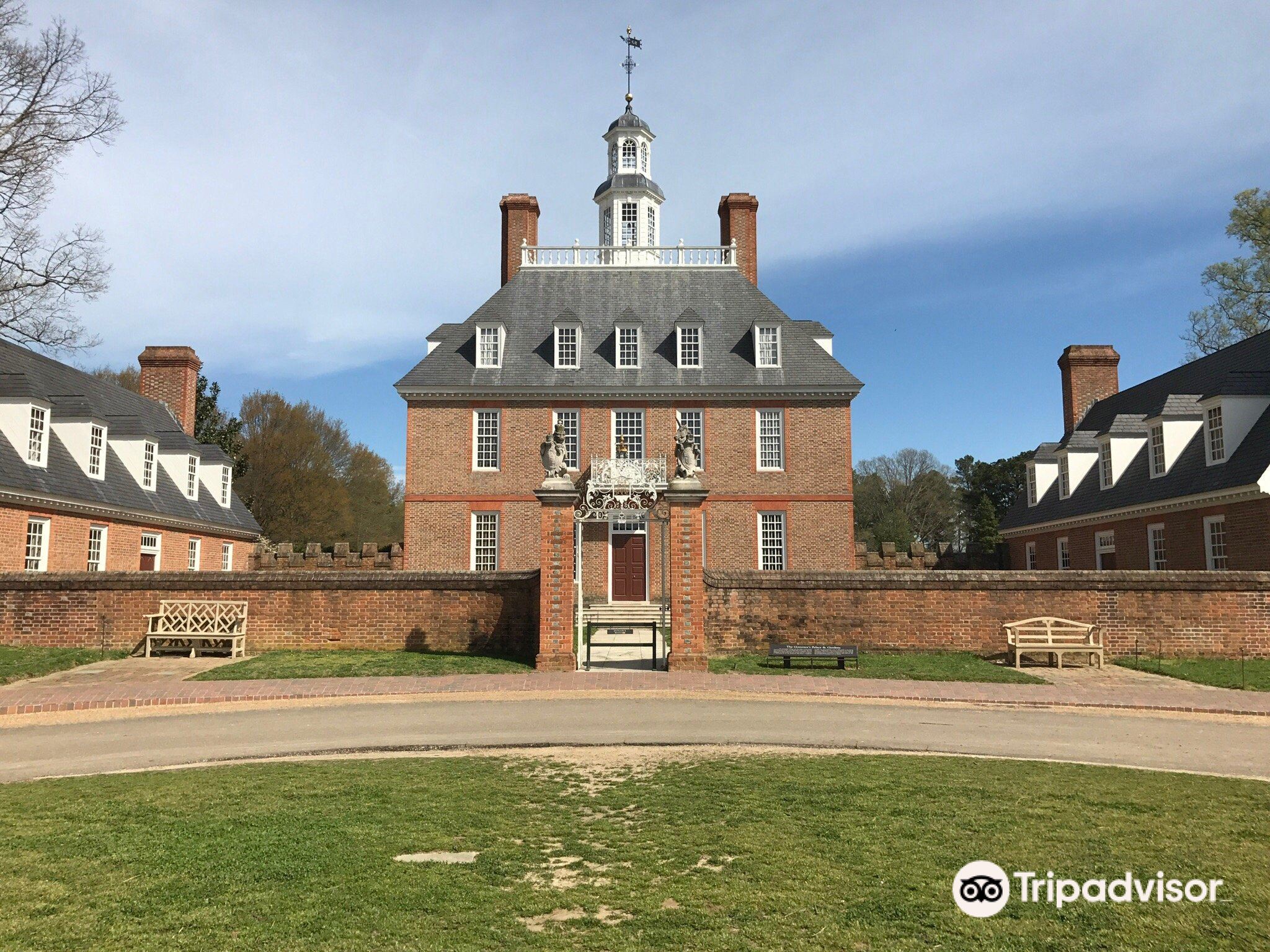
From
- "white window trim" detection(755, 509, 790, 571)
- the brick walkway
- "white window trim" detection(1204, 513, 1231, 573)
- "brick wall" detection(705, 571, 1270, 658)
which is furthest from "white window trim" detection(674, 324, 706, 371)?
the brick walkway

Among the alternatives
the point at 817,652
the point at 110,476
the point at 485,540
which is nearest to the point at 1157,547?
the point at 817,652

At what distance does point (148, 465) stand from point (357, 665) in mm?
16935

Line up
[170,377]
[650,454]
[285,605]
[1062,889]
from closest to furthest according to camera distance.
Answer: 1. [1062,889]
2. [285,605]
3. [650,454]
4. [170,377]

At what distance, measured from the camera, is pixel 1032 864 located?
544 cm

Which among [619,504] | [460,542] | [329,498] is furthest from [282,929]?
[329,498]

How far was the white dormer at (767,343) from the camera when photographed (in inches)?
1232

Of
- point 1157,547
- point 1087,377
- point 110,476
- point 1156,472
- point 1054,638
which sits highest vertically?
point 1087,377

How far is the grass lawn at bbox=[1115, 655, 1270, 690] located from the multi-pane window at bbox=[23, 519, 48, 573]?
2635 centimetres

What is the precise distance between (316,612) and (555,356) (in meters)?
14.9

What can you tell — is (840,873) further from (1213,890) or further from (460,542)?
→ (460,542)

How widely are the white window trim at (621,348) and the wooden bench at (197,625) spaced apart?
1628cm

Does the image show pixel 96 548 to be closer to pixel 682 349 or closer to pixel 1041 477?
pixel 682 349

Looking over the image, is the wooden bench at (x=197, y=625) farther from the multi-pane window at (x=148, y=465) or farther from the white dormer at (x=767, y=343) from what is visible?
the white dormer at (x=767, y=343)

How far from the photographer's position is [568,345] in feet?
104
